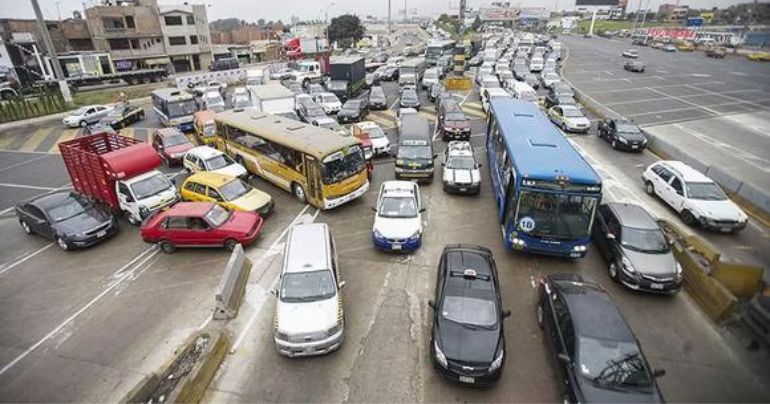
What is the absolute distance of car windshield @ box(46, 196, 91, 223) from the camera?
46.8 ft

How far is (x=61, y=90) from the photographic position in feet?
113

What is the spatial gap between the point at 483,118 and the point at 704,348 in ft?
74.7

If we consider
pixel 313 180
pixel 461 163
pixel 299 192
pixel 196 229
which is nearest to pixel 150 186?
pixel 196 229

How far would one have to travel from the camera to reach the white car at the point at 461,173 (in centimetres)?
1677

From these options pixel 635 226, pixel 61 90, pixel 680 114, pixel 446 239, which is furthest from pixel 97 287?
pixel 680 114

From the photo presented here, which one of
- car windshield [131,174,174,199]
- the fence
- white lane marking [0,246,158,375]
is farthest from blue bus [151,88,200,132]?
white lane marking [0,246,158,375]

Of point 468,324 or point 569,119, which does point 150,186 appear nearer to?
point 468,324

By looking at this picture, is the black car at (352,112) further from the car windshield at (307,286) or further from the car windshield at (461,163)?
the car windshield at (307,286)

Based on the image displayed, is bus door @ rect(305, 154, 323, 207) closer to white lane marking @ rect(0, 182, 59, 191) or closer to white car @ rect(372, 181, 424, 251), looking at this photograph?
white car @ rect(372, 181, 424, 251)

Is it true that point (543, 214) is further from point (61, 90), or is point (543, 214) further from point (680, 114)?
point (61, 90)

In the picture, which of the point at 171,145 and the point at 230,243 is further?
the point at 171,145

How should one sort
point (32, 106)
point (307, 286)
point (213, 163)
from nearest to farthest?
point (307, 286), point (213, 163), point (32, 106)

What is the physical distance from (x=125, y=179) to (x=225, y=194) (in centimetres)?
424

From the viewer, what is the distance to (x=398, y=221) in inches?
520
